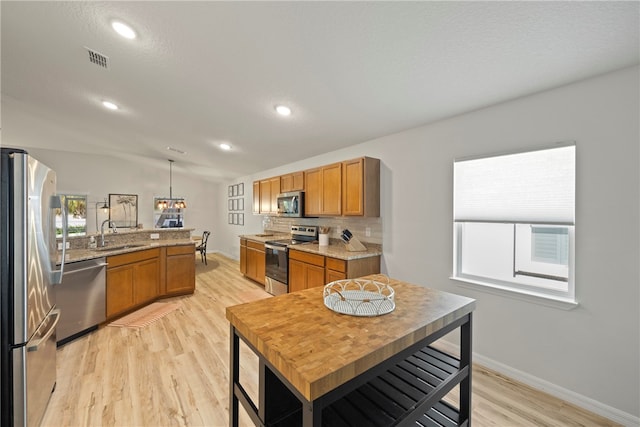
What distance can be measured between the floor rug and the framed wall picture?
15.2 ft

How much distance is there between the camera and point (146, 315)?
348cm

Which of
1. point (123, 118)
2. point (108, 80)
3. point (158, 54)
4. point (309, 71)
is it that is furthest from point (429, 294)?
point (123, 118)

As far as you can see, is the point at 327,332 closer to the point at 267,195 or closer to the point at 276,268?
the point at 276,268

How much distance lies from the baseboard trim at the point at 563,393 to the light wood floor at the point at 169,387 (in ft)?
0.16

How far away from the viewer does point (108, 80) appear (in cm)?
273

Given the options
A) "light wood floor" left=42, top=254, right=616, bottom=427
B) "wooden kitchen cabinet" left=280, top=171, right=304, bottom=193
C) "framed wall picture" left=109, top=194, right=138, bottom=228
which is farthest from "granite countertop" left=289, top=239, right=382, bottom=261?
"framed wall picture" left=109, top=194, right=138, bottom=228

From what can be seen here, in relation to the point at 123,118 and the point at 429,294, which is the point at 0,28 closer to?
the point at 123,118

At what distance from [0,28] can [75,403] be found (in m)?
3.02

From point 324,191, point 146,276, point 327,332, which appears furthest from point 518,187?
point 146,276

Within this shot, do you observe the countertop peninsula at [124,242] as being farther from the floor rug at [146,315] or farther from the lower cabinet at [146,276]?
the floor rug at [146,315]

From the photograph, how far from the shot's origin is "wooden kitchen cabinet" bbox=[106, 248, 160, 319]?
321 centimetres

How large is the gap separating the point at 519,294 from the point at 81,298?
447cm

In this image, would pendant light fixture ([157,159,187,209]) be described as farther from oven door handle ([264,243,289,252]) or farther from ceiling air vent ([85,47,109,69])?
ceiling air vent ([85,47,109,69])

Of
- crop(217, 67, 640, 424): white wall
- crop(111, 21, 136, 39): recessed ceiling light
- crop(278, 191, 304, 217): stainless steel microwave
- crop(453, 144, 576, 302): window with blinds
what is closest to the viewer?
crop(217, 67, 640, 424): white wall
